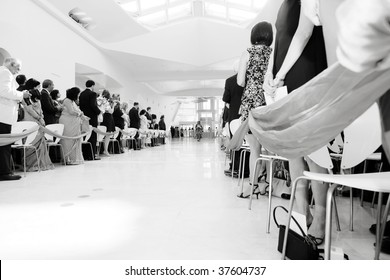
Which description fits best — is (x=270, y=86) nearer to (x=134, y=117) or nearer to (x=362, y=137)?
(x=362, y=137)

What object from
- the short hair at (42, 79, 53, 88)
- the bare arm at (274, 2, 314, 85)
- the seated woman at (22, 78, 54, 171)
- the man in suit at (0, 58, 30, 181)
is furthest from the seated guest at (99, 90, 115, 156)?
the bare arm at (274, 2, 314, 85)

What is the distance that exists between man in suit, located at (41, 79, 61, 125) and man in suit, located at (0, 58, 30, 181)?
3.78 ft

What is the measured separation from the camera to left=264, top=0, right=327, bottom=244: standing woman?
130 centimetres

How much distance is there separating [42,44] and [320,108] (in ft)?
22.4

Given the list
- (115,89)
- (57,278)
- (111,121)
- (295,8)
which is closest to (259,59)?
(295,8)

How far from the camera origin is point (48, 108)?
449cm

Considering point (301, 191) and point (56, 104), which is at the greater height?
point (56, 104)

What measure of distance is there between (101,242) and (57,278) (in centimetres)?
58

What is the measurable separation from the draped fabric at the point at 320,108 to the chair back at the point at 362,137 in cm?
48

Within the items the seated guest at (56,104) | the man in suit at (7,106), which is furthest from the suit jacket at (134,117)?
the man in suit at (7,106)

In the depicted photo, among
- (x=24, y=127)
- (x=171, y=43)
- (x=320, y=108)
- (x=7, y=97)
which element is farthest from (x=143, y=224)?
→ (x=171, y=43)

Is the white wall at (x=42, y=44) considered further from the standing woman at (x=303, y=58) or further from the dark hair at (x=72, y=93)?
the standing woman at (x=303, y=58)

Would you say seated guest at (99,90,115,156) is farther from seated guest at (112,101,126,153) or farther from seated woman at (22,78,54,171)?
seated woman at (22,78,54,171)

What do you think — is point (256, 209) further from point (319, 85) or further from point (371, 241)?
point (319, 85)
